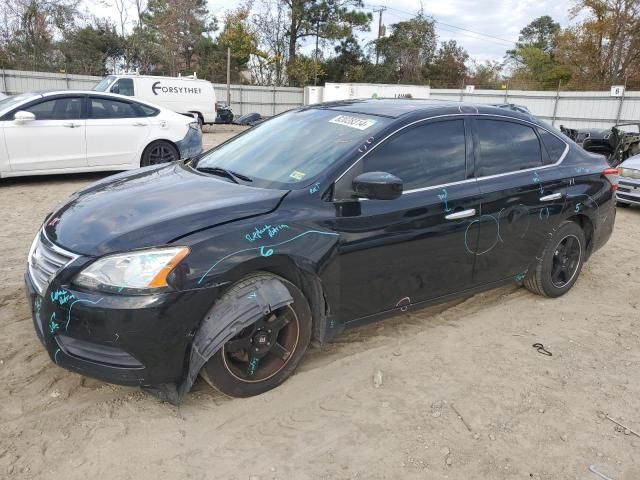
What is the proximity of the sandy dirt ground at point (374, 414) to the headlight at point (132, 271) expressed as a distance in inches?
30.3

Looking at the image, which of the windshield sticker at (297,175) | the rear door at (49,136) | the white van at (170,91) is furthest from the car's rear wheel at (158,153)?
the white van at (170,91)

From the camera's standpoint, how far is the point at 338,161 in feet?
10.3

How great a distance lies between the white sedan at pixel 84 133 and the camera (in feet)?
25.1

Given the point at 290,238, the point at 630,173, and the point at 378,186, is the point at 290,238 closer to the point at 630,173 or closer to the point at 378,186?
the point at 378,186

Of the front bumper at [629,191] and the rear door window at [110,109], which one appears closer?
the rear door window at [110,109]

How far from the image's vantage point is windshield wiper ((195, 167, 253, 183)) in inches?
132

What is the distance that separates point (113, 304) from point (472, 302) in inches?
121

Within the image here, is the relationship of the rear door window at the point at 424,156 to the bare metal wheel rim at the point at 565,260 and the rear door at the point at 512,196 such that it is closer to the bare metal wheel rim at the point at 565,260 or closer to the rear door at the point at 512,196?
the rear door at the point at 512,196

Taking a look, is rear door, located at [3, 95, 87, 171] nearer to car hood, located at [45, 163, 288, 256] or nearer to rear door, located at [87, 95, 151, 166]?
rear door, located at [87, 95, 151, 166]

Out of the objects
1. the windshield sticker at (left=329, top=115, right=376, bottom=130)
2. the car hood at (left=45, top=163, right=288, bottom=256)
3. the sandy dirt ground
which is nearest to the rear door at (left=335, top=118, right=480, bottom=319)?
the windshield sticker at (left=329, top=115, right=376, bottom=130)

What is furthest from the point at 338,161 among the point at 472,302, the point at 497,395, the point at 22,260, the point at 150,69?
the point at 150,69

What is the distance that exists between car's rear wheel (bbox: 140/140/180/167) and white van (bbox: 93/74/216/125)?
9673mm

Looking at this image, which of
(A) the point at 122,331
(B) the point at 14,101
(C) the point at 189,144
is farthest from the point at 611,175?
(B) the point at 14,101

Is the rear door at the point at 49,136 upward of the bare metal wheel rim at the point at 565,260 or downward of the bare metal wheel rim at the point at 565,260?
upward
